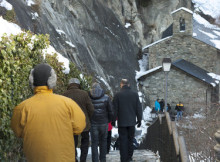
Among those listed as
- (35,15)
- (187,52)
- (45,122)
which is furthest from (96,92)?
(187,52)

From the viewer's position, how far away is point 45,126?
2.77 metres

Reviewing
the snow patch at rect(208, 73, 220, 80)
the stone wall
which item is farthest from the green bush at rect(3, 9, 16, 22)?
the snow patch at rect(208, 73, 220, 80)

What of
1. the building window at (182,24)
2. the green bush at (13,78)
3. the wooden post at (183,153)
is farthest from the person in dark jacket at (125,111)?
the building window at (182,24)

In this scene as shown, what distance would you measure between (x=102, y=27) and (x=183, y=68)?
760 cm

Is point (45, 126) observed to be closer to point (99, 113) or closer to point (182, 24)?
point (99, 113)

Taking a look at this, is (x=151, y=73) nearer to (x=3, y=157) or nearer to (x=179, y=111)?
(x=179, y=111)

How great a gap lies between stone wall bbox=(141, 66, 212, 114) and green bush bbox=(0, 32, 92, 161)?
1940 cm

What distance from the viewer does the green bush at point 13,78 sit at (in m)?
3.88

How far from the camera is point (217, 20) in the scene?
136ft

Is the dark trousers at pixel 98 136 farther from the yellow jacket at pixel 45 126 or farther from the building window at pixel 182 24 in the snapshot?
the building window at pixel 182 24

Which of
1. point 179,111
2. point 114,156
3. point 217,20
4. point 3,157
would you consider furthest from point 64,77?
point 217,20

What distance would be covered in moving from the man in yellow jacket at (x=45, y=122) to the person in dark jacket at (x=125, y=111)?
2.81 m

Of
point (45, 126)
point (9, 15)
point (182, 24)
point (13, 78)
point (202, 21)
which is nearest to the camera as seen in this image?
point (45, 126)

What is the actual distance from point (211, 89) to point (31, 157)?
22.7 m
